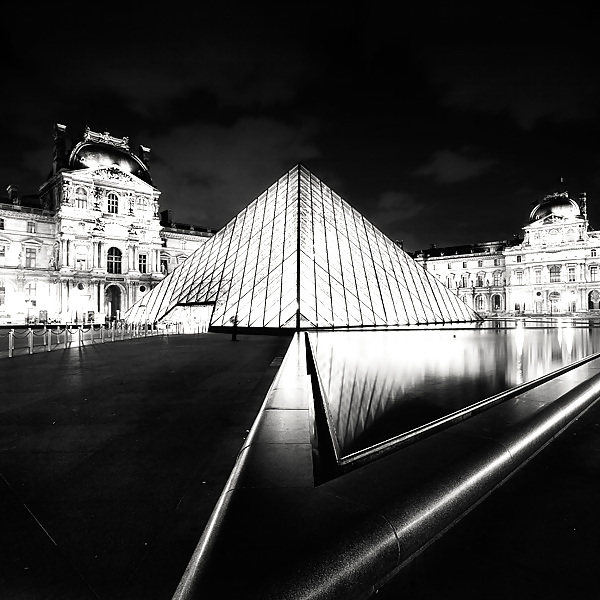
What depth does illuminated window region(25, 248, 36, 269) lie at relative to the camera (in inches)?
1436

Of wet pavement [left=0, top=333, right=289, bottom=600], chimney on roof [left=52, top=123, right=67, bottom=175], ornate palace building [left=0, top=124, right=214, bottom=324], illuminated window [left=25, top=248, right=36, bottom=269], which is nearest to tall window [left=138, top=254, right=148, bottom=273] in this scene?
ornate palace building [left=0, top=124, right=214, bottom=324]

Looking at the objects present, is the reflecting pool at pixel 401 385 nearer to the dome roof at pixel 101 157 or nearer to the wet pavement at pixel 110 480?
the wet pavement at pixel 110 480

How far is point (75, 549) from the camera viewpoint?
5.35 ft

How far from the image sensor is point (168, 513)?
1.91m

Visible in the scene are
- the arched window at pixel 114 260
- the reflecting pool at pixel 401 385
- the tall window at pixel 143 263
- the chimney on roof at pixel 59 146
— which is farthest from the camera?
the tall window at pixel 143 263

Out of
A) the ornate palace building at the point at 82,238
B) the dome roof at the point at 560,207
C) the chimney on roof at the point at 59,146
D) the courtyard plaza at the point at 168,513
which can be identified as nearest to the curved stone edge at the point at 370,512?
the courtyard plaza at the point at 168,513

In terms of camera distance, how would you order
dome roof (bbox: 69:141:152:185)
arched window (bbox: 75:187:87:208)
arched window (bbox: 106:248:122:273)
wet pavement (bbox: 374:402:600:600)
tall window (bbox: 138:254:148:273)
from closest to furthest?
wet pavement (bbox: 374:402:600:600), arched window (bbox: 75:187:87:208), dome roof (bbox: 69:141:152:185), arched window (bbox: 106:248:122:273), tall window (bbox: 138:254:148:273)

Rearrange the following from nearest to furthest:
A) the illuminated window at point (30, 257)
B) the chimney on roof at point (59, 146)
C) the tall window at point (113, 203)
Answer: the illuminated window at point (30, 257), the tall window at point (113, 203), the chimney on roof at point (59, 146)

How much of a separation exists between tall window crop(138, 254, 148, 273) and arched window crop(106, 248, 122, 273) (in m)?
1.94

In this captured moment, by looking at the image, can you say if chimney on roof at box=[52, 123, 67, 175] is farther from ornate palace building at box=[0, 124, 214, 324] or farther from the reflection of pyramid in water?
the reflection of pyramid in water

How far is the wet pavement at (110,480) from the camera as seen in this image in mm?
1487

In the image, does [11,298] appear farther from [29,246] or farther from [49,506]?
[49,506]

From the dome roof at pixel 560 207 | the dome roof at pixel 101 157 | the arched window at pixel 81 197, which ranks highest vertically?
the dome roof at pixel 101 157

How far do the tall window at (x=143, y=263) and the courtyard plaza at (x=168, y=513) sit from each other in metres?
40.1
